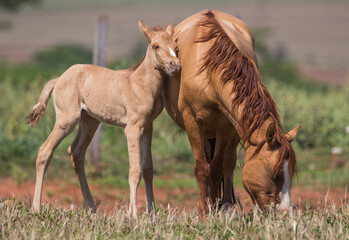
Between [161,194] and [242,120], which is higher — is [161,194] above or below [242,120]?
below

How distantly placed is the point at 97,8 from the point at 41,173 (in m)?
38.6

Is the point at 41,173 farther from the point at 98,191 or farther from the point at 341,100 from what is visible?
the point at 341,100

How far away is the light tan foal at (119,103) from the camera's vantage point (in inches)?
200

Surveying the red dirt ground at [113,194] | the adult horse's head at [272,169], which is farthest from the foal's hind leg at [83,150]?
the adult horse's head at [272,169]

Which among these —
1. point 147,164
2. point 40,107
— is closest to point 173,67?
point 147,164

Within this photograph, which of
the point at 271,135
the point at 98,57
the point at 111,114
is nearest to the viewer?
the point at 271,135

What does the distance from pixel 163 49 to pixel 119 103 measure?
720 millimetres

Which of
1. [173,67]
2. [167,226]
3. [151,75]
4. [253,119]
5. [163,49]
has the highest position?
[163,49]

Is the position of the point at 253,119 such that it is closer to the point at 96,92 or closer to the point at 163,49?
the point at 163,49

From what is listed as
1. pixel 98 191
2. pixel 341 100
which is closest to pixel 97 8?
pixel 341 100

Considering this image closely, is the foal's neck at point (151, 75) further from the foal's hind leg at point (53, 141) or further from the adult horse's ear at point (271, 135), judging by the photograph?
the adult horse's ear at point (271, 135)

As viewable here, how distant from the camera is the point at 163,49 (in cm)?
497

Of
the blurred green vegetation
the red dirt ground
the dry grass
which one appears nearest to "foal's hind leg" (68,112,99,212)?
the dry grass

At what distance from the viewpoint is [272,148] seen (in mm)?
4352
